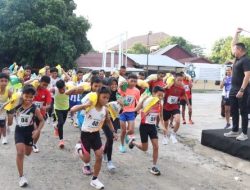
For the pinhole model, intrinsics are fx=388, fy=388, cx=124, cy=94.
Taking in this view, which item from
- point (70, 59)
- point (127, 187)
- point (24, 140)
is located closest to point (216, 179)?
point (127, 187)

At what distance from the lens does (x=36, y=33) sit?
29.2 meters

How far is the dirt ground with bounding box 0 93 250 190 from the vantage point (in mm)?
6195

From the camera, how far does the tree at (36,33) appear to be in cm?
2952

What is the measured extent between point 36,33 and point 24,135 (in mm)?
24256

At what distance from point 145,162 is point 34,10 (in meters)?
25.5

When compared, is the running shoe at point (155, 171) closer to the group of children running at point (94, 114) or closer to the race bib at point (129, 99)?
the group of children running at point (94, 114)

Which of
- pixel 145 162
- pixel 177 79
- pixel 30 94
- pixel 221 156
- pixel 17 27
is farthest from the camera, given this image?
pixel 17 27

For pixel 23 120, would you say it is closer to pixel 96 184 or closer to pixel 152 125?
pixel 96 184

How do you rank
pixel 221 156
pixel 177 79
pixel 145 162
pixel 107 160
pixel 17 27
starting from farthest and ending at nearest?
pixel 17 27, pixel 177 79, pixel 221 156, pixel 145 162, pixel 107 160

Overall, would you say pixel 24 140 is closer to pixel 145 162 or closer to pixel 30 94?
pixel 30 94

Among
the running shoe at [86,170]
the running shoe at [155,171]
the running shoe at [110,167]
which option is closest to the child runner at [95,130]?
the running shoe at [86,170]

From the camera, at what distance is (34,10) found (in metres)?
30.7

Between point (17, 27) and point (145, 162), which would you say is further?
point (17, 27)

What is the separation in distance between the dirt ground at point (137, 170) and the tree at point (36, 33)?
21115 millimetres
